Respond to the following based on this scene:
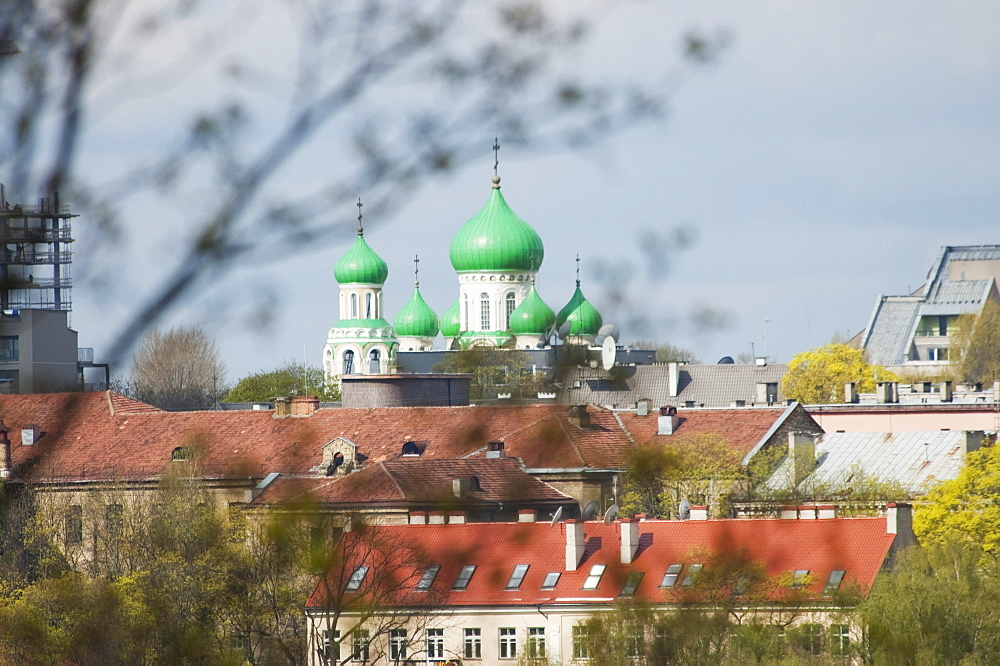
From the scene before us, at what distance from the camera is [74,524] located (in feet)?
98.1

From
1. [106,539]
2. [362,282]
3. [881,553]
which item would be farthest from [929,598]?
[362,282]

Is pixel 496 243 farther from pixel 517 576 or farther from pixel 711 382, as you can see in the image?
pixel 517 576

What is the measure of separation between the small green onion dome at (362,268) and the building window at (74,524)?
2751 inches

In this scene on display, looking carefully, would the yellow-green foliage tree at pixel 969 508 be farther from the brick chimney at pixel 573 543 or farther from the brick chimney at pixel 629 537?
the brick chimney at pixel 629 537

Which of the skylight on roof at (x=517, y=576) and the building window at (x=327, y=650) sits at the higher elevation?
the building window at (x=327, y=650)

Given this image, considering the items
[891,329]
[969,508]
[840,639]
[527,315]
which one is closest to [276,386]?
[527,315]

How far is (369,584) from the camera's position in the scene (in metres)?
15.3

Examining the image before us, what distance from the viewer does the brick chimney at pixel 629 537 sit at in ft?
85.5

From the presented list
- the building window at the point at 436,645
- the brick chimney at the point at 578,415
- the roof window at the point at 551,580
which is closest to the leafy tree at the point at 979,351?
the roof window at the point at 551,580

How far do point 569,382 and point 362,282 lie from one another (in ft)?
322

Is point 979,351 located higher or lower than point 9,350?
higher

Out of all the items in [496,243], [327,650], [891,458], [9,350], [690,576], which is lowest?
[327,650]

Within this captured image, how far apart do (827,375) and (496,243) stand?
82.4ft

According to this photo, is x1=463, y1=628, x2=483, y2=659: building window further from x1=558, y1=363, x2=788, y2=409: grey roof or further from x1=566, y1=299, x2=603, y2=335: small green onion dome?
x1=558, y1=363, x2=788, y2=409: grey roof
